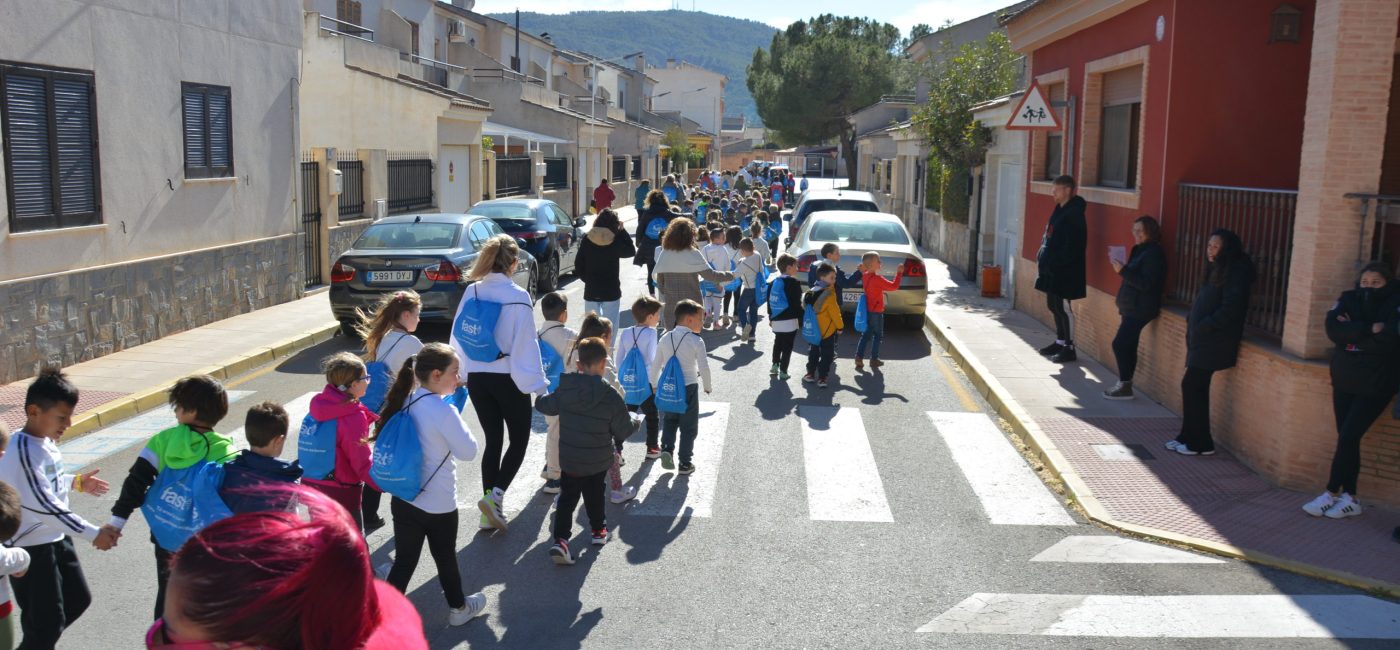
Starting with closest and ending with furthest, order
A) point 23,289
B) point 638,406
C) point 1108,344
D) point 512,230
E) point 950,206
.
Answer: point 638,406, point 23,289, point 1108,344, point 512,230, point 950,206

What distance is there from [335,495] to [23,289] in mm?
6820

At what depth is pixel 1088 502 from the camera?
7.59m

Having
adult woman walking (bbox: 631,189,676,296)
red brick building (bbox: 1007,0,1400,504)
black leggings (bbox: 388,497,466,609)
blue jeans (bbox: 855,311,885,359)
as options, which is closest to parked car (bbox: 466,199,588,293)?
adult woman walking (bbox: 631,189,676,296)

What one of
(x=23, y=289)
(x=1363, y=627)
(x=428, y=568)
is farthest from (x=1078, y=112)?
(x=23, y=289)

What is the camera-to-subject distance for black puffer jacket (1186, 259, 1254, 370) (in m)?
8.40

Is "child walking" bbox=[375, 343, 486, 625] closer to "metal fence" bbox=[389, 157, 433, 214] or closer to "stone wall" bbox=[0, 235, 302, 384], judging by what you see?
"stone wall" bbox=[0, 235, 302, 384]

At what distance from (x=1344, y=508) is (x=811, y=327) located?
16.7 ft

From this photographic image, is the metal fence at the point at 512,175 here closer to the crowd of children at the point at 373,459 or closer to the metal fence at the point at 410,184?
the metal fence at the point at 410,184

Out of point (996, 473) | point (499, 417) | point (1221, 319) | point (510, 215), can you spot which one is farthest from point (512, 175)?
point (499, 417)

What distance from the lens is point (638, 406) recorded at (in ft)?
27.4

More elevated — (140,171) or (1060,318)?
(140,171)

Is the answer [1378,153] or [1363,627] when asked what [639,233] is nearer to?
[1378,153]

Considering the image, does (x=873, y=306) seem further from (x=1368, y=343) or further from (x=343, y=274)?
(x=343, y=274)

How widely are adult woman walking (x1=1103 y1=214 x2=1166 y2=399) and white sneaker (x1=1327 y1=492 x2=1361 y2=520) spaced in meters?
3.24
